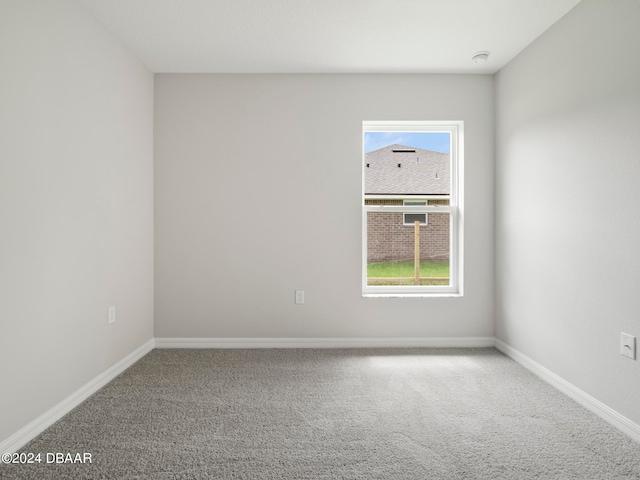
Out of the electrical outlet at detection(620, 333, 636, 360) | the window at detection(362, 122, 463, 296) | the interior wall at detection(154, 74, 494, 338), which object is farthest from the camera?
the window at detection(362, 122, 463, 296)

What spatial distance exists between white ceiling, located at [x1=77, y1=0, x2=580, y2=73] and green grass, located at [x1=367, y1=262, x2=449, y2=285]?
71.2 inches

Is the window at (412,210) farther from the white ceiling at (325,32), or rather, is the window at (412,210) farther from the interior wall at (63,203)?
the interior wall at (63,203)

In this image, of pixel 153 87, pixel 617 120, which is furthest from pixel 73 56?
pixel 617 120

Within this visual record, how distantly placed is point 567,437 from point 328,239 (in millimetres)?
2215

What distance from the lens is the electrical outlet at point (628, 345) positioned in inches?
79.2

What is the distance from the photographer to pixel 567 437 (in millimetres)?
1999

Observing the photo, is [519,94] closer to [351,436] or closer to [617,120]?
[617,120]

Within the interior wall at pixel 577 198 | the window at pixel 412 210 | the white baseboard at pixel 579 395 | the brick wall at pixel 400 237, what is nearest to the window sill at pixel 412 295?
the window at pixel 412 210

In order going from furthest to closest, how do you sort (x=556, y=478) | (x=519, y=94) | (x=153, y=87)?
(x=153, y=87) → (x=519, y=94) → (x=556, y=478)

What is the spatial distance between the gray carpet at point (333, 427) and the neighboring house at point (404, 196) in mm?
1137

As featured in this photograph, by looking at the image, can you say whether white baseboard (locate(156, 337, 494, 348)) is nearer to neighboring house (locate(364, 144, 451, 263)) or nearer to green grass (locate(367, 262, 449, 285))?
green grass (locate(367, 262, 449, 285))

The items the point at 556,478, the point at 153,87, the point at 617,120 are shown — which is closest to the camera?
the point at 556,478

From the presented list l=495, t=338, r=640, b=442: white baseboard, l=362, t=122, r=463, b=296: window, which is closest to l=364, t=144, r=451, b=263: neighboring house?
l=362, t=122, r=463, b=296: window

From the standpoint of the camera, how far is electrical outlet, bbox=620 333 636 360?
201cm
